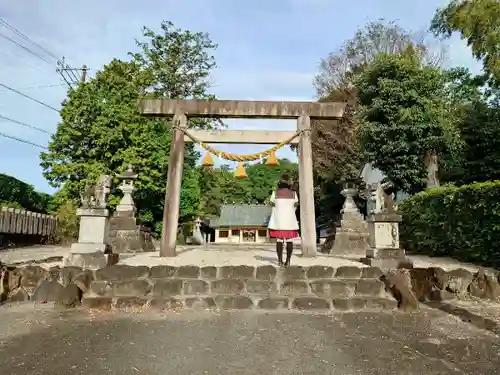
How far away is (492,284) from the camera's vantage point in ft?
21.6

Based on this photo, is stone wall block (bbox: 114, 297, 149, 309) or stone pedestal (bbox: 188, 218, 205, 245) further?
stone pedestal (bbox: 188, 218, 205, 245)

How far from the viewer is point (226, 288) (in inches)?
225

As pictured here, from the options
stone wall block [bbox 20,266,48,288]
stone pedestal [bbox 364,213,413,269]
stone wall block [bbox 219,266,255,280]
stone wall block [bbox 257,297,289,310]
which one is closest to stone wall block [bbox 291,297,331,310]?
stone wall block [bbox 257,297,289,310]

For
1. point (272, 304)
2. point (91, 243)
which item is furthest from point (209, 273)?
point (91, 243)

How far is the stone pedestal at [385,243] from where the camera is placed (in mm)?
6984

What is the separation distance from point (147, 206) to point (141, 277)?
601 inches

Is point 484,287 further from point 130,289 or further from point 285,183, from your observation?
point 130,289

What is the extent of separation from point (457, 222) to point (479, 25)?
8.78 metres

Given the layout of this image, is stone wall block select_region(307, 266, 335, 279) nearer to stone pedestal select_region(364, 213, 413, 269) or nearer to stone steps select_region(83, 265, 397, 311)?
stone steps select_region(83, 265, 397, 311)

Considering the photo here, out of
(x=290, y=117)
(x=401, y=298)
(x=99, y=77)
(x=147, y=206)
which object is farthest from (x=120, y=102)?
(x=401, y=298)

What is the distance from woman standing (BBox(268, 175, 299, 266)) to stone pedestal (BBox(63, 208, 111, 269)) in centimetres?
325

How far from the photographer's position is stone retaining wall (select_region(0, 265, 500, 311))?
5.45m

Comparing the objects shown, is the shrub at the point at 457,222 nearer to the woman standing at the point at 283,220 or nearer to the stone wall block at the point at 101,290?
the woman standing at the point at 283,220

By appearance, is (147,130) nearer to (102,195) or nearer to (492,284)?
(102,195)
